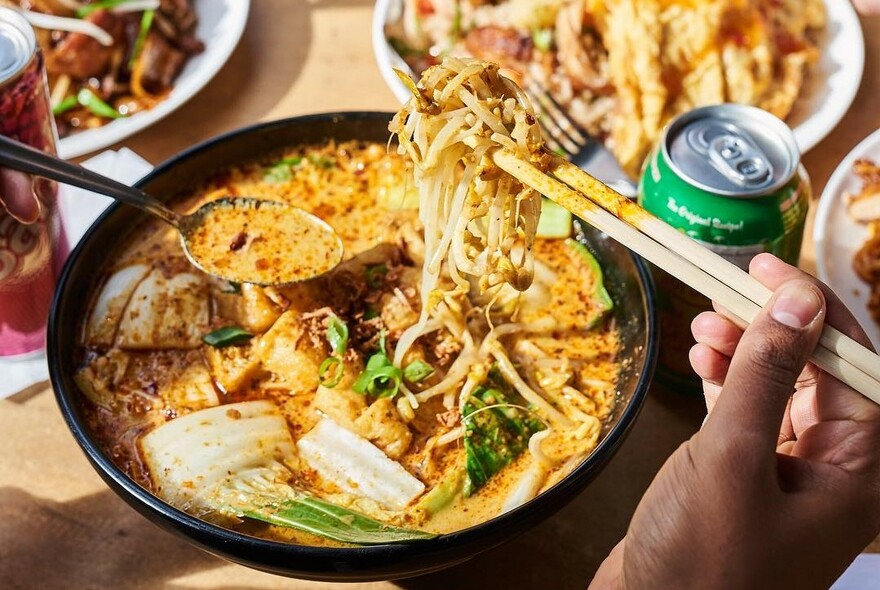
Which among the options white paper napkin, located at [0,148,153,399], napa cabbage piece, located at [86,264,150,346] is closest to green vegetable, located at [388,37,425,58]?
white paper napkin, located at [0,148,153,399]

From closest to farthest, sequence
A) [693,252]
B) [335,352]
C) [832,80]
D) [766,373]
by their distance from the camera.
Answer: [766,373] → [693,252] → [335,352] → [832,80]

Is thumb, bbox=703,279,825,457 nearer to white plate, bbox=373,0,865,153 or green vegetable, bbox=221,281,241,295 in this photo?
green vegetable, bbox=221,281,241,295

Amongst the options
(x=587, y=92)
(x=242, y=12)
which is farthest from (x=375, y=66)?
(x=587, y=92)

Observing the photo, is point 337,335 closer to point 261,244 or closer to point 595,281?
point 261,244

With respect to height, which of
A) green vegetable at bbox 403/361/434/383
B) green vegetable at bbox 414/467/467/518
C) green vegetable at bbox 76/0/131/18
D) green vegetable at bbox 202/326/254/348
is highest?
green vegetable at bbox 76/0/131/18


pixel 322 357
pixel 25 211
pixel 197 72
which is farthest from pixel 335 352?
pixel 197 72

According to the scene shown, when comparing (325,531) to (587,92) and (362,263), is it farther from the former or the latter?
(587,92)
